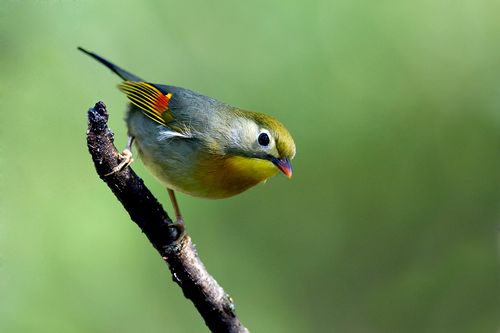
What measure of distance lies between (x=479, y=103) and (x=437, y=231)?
1.00 metres

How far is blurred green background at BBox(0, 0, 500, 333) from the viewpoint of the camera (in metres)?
4.72

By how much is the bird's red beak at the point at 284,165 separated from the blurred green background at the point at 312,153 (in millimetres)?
765

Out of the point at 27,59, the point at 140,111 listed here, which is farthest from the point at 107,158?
the point at 27,59

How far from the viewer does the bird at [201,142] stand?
4.04 meters

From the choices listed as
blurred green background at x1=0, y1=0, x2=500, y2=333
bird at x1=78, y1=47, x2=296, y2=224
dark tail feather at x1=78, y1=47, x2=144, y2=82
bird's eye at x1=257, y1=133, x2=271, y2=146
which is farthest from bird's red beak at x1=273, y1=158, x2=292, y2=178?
dark tail feather at x1=78, y1=47, x2=144, y2=82

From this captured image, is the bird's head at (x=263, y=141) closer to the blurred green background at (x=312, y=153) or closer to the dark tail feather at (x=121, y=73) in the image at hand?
the blurred green background at (x=312, y=153)

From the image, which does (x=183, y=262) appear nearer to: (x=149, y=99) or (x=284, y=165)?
(x=284, y=165)

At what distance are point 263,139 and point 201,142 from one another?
394mm

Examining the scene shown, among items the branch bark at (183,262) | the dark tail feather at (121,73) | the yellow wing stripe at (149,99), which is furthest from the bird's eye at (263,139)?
the dark tail feather at (121,73)

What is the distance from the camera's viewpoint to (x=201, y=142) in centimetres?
422

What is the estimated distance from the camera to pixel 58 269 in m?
4.61

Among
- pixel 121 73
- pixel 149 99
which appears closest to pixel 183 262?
pixel 149 99

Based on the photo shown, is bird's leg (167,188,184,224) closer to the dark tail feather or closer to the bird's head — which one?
the bird's head

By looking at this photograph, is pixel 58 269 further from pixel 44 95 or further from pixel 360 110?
pixel 360 110
